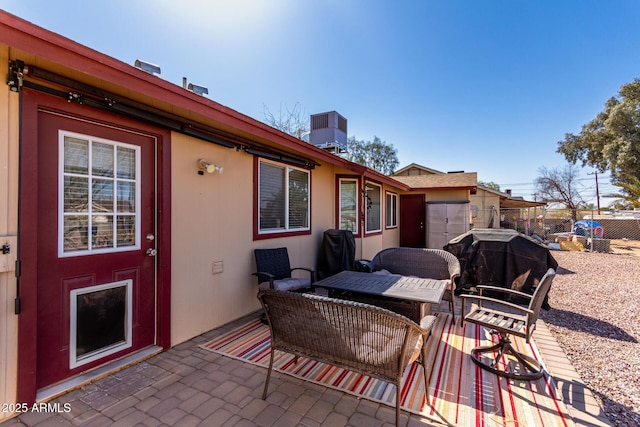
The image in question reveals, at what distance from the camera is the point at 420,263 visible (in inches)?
172

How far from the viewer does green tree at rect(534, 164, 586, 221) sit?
20469 millimetres

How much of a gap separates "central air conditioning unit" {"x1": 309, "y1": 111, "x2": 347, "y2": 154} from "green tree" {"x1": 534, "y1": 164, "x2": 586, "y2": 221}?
21.5m

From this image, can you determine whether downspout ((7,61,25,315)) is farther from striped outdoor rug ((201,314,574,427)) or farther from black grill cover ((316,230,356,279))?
black grill cover ((316,230,356,279))

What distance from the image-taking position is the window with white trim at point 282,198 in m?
4.39

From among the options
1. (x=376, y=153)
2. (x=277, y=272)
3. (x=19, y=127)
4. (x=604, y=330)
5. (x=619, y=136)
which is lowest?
(x=604, y=330)

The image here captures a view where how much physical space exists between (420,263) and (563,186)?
23368 mm

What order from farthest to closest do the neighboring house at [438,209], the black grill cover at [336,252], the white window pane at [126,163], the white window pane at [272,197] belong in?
the neighboring house at [438,209]
the black grill cover at [336,252]
the white window pane at [272,197]
the white window pane at [126,163]

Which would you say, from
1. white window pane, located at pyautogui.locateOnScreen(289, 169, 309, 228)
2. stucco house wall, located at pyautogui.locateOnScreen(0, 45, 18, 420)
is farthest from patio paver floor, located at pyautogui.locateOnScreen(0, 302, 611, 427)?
white window pane, located at pyautogui.locateOnScreen(289, 169, 309, 228)

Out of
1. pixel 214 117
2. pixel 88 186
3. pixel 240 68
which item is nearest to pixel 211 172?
pixel 214 117

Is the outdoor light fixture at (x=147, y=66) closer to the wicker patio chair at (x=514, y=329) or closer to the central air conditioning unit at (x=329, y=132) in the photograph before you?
the wicker patio chair at (x=514, y=329)

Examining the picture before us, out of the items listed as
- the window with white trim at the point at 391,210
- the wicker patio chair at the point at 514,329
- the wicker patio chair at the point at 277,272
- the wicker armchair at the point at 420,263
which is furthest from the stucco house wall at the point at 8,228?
the window with white trim at the point at 391,210

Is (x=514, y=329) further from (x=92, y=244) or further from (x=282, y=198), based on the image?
(x=92, y=244)

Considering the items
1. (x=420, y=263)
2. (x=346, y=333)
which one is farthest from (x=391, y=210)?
(x=346, y=333)

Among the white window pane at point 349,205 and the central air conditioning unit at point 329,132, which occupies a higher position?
the central air conditioning unit at point 329,132
